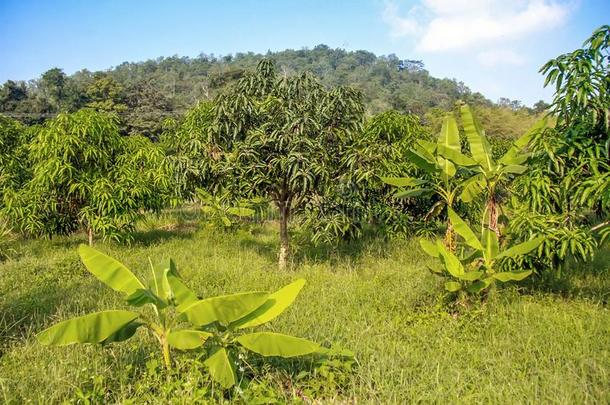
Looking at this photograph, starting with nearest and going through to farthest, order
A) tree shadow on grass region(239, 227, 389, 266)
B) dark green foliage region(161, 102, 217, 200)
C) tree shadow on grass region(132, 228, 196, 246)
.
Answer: dark green foliage region(161, 102, 217, 200) → tree shadow on grass region(239, 227, 389, 266) → tree shadow on grass region(132, 228, 196, 246)

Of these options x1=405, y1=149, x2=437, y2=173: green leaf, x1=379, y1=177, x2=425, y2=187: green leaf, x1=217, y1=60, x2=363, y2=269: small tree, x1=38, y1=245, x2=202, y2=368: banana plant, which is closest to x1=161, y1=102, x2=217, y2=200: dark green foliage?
x1=217, y1=60, x2=363, y2=269: small tree

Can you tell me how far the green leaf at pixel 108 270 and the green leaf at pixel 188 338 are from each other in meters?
0.39

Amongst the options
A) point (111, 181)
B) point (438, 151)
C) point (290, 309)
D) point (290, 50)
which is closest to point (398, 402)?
point (290, 309)

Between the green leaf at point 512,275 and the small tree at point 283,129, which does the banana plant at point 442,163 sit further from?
the small tree at point 283,129

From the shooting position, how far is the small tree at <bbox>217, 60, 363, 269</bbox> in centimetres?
621

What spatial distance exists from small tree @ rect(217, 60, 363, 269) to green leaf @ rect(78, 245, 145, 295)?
3.18m

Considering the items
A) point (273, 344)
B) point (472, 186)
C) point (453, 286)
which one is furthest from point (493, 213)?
point (273, 344)

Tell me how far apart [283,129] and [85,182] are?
14.8 feet

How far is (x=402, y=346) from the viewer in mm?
4004

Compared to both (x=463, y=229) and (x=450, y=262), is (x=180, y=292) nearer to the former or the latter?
(x=450, y=262)

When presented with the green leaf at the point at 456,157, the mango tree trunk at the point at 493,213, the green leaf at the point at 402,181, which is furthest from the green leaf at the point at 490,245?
the green leaf at the point at 402,181

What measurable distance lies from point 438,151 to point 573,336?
2.31m

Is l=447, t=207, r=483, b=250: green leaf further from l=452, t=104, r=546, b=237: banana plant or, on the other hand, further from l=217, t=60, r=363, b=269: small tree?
l=217, t=60, r=363, b=269: small tree

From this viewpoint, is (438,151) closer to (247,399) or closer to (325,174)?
(325,174)
